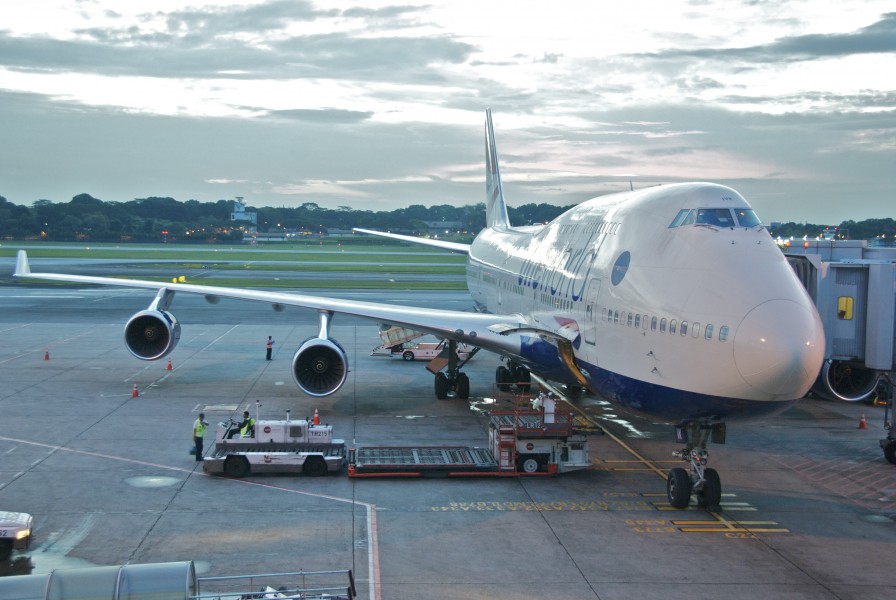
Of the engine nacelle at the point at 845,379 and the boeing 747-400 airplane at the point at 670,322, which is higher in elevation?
the boeing 747-400 airplane at the point at 670,322

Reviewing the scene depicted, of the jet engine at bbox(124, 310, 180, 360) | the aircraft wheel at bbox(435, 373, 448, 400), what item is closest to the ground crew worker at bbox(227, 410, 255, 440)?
the aircraft wheel at bbox(435, 373, 448, 400)

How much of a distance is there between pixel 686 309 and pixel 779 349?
2.03 metres

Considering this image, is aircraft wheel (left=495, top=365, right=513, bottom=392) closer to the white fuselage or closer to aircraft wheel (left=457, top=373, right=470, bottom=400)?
aircraft wheel (left=457, top=373, right=470, bottom=400)

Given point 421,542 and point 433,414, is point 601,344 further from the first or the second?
point 433,414

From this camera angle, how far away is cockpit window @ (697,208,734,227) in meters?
17.8

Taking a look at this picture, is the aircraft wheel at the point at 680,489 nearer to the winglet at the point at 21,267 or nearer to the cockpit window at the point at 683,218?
the cockpit window at the point at 683,218

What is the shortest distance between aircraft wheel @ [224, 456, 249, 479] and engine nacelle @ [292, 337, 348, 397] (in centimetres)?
516

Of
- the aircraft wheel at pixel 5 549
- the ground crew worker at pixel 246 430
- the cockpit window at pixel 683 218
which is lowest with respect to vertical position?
the aircraft wheel at pixel 5 549

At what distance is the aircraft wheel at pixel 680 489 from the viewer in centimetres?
1858

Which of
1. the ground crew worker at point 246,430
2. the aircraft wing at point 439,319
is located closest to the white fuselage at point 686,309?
the aircraft wing at point 439,319

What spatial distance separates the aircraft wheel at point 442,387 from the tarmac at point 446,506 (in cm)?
45

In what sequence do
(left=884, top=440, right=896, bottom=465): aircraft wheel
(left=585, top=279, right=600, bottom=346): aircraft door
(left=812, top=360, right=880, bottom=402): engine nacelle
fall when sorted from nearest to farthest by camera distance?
1. (left=585, top=279, right=600, bottom=346): aircraft door
2. (left=884, top=440, right=896, bottom=465): aircraft wheel
3. (left=812, top=360, right=880, bottom=402): engine nacelle

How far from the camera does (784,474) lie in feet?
71.6

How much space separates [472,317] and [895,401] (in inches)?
451
